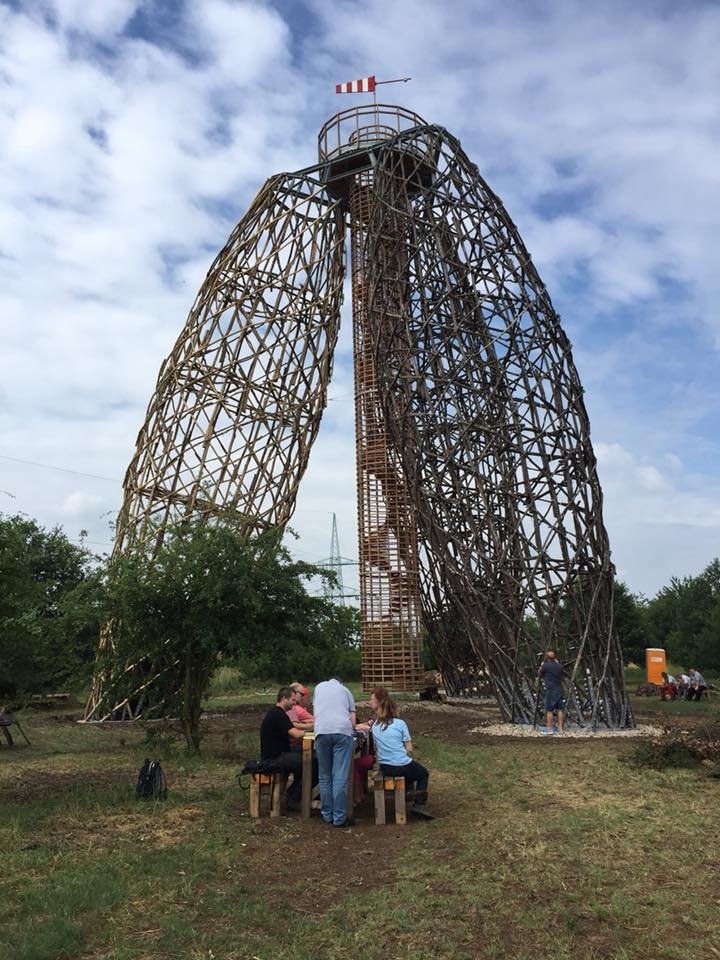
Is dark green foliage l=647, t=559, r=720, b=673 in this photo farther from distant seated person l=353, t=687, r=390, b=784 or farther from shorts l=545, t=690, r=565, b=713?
distant seated person l=353, t=687, r=390, b=784

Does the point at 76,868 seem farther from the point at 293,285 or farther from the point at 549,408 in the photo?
the point at 293,285

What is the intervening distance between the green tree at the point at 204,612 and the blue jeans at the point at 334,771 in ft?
11.5

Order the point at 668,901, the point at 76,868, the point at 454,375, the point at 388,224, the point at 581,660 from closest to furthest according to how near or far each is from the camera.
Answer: the point at 668,901 < the point at 76,868 < the point at 581,660 < the point at 454,375 < the point at 388,224

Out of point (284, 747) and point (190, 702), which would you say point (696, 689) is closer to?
point (190, 702)

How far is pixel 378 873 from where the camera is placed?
5.70m

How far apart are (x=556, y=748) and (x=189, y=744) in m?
4.95

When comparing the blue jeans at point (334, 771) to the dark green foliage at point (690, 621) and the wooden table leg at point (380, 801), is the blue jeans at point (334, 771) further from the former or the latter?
the dark green foliage at point (690, 621)

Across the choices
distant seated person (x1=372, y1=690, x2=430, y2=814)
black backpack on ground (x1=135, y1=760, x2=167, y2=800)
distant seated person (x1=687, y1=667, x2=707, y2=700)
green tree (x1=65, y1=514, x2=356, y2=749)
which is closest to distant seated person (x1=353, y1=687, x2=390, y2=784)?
distant seated person (x1=372, y1=690, x2=430, y2=814)

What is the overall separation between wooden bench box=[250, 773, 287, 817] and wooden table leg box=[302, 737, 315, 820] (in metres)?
0.23

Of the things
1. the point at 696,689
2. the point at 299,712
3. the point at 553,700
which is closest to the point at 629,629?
the point at 696,689

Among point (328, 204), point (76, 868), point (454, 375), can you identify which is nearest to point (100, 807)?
point (76, 868)

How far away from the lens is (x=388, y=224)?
1569 cm

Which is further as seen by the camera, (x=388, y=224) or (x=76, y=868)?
(x=388, y=224)

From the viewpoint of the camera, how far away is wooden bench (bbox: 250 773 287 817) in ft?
24.5
